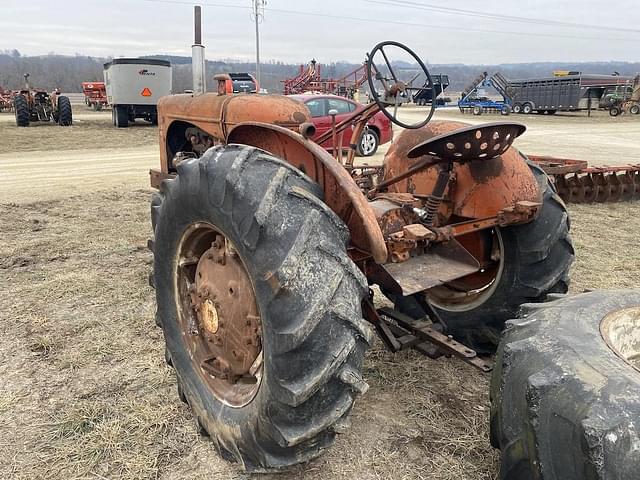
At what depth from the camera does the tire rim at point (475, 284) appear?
3176mm

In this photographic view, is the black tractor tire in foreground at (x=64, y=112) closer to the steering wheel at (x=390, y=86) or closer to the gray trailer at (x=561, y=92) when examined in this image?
the steering wheel at (x=390, y=86)

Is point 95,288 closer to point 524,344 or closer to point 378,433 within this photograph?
point 378,433

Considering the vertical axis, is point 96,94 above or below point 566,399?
above

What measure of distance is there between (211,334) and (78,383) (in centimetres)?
114

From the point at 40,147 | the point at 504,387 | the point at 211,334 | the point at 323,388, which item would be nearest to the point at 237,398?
the point at 211,334

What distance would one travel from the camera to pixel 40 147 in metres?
15.1

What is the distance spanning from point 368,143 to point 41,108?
14335mm

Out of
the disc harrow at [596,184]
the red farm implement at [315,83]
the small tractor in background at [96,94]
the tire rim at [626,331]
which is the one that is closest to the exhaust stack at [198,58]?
the tire rim at [626,331]

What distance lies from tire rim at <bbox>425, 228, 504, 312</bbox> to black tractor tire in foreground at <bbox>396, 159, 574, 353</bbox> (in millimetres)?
11

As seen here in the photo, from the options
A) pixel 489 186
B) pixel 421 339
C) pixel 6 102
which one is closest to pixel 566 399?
pixel 421 339

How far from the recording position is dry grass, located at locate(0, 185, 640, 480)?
2.46 meters

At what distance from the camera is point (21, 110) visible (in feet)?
65.7

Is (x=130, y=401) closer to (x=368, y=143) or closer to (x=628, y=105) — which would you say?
(x=368, y=143)

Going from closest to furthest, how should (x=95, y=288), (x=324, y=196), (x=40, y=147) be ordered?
(x=324, y=196), (x=95, y=288), (x=40, y=147)
